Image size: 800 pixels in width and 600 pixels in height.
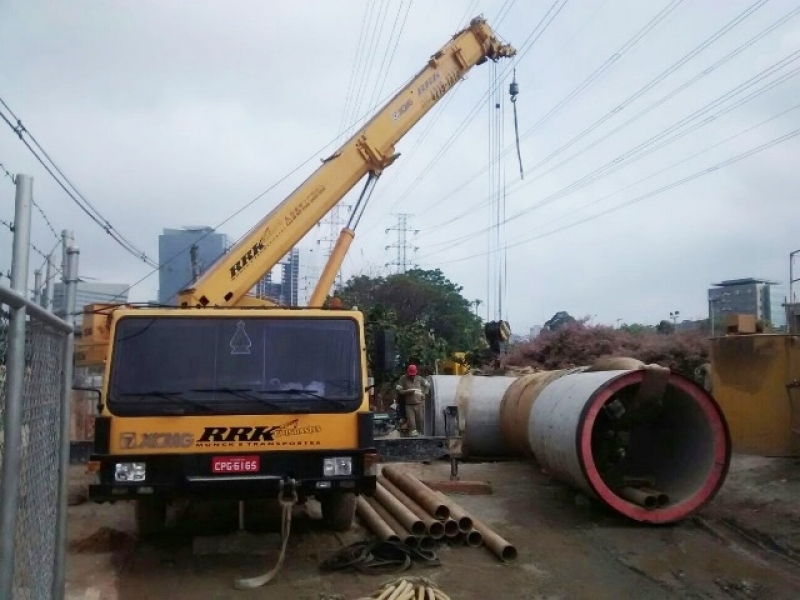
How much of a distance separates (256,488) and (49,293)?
2267 mm

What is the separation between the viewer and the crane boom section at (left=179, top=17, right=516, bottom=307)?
40.1ft

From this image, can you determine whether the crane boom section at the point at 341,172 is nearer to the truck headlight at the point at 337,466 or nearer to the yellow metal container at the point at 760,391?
the truck headlight at the point at 337,466

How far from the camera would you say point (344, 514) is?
8.55 metres

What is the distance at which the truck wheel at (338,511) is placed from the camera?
27.7 ft

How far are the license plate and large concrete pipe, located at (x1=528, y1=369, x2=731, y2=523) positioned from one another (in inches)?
138

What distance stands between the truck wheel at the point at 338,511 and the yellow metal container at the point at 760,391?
5.94 meters

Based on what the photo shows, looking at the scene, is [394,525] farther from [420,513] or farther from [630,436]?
[630,436]

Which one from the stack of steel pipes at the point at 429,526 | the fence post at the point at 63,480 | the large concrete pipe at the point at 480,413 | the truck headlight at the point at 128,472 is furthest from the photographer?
the large concrete pipe at the point at 480,413

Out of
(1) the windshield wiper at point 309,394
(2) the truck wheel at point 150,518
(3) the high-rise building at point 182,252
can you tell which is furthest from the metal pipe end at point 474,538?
(3) the high-rise building at point 182,252

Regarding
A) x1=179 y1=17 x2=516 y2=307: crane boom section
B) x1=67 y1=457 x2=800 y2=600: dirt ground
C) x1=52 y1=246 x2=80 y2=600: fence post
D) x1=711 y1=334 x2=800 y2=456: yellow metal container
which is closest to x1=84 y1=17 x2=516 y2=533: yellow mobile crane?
x1=67 y1=457 x2=800 y2=600: dirt ground

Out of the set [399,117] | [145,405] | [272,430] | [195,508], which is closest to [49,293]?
[145,405]

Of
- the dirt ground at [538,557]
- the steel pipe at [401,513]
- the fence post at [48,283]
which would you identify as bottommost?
the dirt ground at [538,557]

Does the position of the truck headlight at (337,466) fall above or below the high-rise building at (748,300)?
below

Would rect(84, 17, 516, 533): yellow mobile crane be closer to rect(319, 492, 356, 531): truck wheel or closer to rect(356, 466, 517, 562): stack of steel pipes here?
rect(319, 492, 356, 531): truck wheel
